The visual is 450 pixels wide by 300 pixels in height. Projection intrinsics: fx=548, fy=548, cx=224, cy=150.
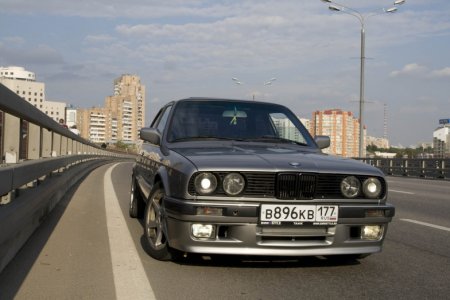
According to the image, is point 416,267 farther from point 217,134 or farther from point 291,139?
point 217,134

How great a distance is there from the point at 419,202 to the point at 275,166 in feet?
25.6

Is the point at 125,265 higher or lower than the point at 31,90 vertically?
lower

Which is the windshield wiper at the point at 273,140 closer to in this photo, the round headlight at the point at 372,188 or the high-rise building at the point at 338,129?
the round headlight at the point at 372,188

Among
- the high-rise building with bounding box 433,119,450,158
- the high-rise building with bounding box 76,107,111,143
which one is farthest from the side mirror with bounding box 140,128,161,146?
the high-rise building with bounding box 76,107,111,143

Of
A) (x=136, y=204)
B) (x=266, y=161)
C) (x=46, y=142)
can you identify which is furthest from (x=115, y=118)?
(x=266, y=161)

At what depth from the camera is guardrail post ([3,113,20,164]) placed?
5.01 m

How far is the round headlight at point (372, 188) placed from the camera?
4.60 m

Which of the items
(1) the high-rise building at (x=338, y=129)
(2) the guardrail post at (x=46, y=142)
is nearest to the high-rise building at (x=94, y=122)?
(1) the high-rise building at (x=338, y=129)

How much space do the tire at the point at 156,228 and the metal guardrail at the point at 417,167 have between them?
22.3 metres

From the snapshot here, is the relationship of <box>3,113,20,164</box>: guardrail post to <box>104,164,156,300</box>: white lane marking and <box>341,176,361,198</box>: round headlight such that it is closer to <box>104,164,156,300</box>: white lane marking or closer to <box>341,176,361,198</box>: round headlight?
<box>104,164,156,300</box>: white lane marking

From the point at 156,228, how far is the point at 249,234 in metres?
1.18

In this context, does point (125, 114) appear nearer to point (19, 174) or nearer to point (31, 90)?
point (31, 90)

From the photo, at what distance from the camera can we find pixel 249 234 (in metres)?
4.19

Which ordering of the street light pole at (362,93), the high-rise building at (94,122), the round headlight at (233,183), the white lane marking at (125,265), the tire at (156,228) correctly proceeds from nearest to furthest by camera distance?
the white lane marking at (125,265), the round headlight at (233,183), the tire at (156,228), the street light pole at (362,93), the high-rise building at (94,122)
